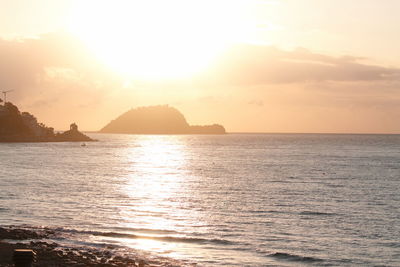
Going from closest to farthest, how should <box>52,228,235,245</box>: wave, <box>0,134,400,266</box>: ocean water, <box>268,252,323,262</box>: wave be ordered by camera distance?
<box>268,252,323,262</box>: wave → <box>0,134,400,266</box>: ocean water → <box>52,228,235,245</box>: wave

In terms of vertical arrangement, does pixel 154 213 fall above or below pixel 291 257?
above

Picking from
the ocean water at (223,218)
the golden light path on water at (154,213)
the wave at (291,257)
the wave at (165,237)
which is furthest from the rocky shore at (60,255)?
the wave at (291,257)

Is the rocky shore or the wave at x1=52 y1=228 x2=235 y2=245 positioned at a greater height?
the rocky shore

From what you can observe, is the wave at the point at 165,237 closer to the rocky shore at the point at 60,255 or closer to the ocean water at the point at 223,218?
the ocean water at the point at 223,218

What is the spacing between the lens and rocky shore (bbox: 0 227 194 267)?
3080 centimetres

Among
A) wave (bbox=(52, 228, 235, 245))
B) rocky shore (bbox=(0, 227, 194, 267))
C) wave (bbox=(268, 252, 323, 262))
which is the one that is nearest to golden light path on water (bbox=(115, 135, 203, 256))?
wave (bbox=(52, 228, 235, 245))

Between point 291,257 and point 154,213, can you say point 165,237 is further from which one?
point 154,213

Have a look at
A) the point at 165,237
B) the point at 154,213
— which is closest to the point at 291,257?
the point at 165,237

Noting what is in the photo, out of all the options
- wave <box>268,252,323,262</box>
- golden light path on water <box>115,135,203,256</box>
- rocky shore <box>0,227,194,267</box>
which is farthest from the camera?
golden light path on water <box>115,135,203,256</box>

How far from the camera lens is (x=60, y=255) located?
3247 centimetres

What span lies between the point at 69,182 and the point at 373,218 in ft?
168

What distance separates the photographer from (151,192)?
7394 cm

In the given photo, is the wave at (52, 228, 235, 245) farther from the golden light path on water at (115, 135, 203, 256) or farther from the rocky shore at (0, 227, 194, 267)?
the rocky shore at (0, 227, 194, 267)

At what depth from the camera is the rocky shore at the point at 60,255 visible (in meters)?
30.8
